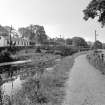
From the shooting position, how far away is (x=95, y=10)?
22.4 m

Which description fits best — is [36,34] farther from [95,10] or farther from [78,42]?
[95,10]

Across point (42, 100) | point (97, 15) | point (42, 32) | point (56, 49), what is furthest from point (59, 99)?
point (42, 32)

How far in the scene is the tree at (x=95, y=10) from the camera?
69.3 feet

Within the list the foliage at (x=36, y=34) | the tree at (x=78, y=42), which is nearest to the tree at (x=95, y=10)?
the foliage at (x=36, y=34)

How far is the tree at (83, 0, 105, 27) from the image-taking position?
21108 millimetres

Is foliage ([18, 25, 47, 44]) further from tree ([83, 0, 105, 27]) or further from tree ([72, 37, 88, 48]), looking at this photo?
tree ([83, 0, 105, 27])

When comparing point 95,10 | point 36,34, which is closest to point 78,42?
point 36,34

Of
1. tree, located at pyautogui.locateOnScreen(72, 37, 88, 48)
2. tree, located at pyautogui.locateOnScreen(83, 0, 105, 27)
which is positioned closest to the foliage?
tree, located at pyautogui.locateOnScreen(72, 37, 88, 48)

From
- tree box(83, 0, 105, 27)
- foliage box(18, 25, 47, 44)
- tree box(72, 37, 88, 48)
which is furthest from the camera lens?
tree box(72, 37, 88, 48)

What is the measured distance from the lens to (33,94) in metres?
9.37

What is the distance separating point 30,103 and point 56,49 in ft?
280

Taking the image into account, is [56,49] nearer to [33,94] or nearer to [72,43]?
[72,43]

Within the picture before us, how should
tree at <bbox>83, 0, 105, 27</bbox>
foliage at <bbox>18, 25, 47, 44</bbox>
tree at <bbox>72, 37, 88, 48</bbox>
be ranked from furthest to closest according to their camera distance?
tree at <bbox>72, 37, 88, 48</bbox> < foliage at <bbox>18, 25, 47, 44</bbox> < tree at <bbox>83, 0, 105, 27</bbox>

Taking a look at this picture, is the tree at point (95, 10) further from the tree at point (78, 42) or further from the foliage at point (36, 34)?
the tree at point (78, 42)
